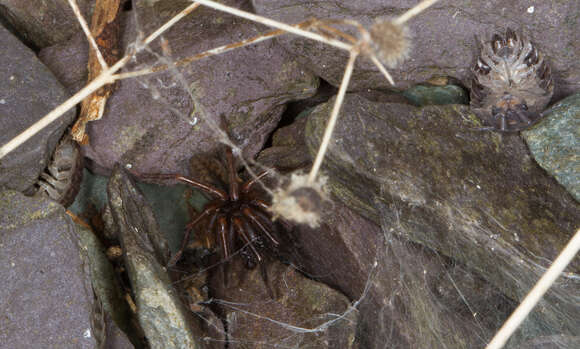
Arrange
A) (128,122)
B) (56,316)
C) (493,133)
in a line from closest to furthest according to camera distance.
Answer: (56,316), (493,133), (128,122)

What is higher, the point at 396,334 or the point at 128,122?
the point at 128,122

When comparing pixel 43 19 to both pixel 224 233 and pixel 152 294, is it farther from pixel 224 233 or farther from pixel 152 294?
pixel 152 294

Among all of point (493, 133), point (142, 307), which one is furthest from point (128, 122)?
point (493, 133)

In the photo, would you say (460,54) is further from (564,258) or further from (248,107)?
(564,258)

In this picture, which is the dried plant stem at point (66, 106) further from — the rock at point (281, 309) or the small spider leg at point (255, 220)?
the rock at point (281, 309)

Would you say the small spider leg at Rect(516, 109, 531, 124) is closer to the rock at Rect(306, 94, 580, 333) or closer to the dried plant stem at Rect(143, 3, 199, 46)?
the rock at Rect(306, 94, 580, 333)
